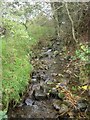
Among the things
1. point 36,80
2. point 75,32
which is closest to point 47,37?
point 75,32

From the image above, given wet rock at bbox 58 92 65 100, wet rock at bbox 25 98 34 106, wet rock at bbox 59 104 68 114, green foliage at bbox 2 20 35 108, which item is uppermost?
green foliage at bbox 2 20 35 108

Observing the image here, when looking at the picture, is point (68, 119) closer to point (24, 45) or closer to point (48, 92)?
point (48, 92)

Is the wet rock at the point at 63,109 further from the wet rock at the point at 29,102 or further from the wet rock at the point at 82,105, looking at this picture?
the wet rock at the point at 29,102

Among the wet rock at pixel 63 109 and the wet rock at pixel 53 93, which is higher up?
the wet rock at pixel 53 93

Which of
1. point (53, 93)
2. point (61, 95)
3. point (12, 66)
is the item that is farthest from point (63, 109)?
point (12, 66)

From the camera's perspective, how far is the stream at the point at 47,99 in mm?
6043

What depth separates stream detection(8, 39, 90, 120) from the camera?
604 cm

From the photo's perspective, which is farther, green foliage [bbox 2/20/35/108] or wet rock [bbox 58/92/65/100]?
wet rock [bbox 58/92/65/100]

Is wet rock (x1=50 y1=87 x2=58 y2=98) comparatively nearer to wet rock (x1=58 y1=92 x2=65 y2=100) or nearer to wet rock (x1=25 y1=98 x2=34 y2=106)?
wet rock (x1=58 y1=92 x2=65 y2=100)

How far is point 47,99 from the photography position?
6918 mm

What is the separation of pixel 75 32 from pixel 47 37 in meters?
A: 3.93

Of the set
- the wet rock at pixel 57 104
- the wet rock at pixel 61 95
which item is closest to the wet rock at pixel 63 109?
the wet rock at pixel 57 104

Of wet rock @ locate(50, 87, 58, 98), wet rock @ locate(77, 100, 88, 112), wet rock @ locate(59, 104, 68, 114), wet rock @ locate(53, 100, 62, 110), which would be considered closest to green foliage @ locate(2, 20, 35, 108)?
wet rock @ locate(50, 87, 58, 98)

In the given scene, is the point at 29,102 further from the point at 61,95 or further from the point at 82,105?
the point at 82,105
